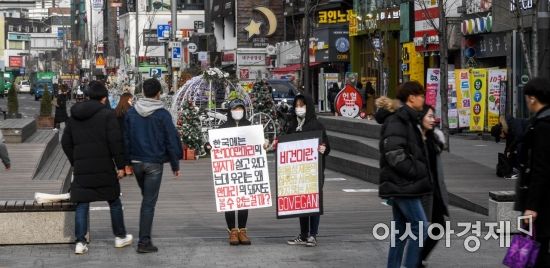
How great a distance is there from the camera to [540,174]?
29.4ft

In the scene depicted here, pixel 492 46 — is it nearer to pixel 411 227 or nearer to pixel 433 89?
pixel 433 89

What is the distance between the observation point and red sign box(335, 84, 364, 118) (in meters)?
37.2

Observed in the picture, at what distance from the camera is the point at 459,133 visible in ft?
118

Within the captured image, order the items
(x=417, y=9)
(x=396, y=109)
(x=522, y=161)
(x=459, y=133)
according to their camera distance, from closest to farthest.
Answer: (x=522, y=161), (x=396, y=109), (x=459, y=133), (x=417, y=9)

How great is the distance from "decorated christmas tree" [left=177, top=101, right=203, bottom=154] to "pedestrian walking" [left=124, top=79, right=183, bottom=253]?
18071mm

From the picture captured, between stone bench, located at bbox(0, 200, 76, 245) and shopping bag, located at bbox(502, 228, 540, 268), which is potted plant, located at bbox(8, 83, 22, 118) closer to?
stone bench, located at bbox(0, 200, 76, 245)

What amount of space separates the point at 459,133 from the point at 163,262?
24.3 metres

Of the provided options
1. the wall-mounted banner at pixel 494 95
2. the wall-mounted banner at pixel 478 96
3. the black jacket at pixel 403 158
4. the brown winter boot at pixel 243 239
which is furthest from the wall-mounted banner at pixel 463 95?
the black jacket at pixel 403 158

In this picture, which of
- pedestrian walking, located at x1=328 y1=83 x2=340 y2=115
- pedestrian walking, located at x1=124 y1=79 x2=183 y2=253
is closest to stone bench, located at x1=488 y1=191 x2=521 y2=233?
pedestrian walking, located at x1=124 y1=79 x2=183 y2=253

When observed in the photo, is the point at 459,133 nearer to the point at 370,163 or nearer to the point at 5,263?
the point at 370,163

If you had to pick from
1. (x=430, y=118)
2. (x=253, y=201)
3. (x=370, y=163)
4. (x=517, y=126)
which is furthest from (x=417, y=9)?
(x=430, y=118)

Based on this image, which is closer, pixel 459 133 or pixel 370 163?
pixel 370 163

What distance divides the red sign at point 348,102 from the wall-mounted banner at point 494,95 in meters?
4.93

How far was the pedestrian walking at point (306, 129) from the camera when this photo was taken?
1370 cm
